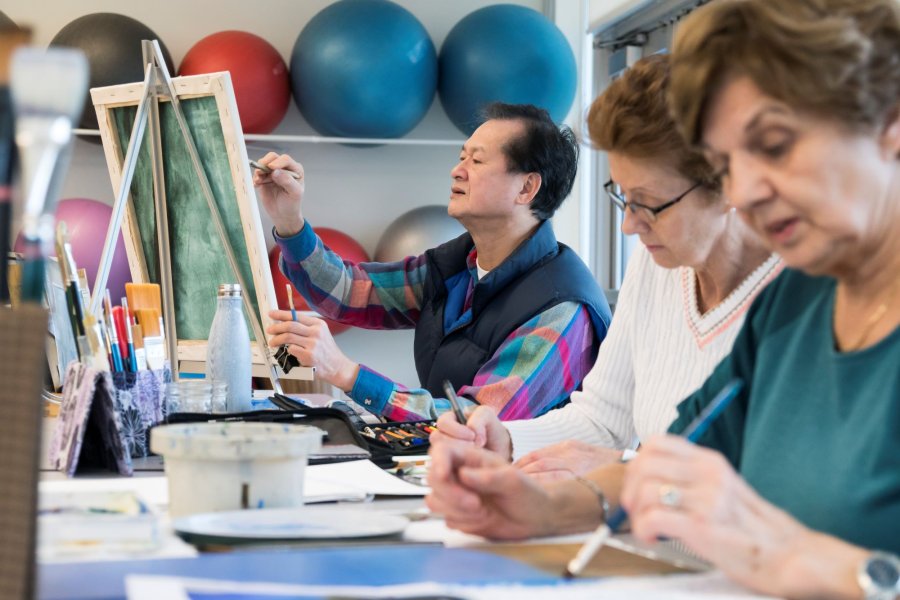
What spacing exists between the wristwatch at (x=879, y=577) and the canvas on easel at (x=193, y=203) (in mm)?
1631

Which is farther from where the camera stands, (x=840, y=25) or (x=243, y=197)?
(x=243, y=197)

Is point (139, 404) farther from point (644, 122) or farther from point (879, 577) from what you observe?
point (879, 577)

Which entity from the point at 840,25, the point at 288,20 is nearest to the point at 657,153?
the point at 840,25

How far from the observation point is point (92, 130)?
4383 millimetres

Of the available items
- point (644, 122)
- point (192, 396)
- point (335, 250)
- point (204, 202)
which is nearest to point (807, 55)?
point (644, 122)

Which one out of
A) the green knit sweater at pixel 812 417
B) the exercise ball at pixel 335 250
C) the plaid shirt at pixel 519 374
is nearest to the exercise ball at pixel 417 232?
the exercise ball at pixel 335 250

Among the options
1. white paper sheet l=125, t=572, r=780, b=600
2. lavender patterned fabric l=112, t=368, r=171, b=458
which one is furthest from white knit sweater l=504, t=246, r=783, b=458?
white paper sheet l=125, t=572, r=780, b=600

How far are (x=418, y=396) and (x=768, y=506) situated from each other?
1.43 m

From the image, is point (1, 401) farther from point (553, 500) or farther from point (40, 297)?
point (553, 500)

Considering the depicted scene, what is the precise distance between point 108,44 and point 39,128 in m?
3.80

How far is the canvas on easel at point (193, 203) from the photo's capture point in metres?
2.29

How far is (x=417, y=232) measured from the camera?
4.54 meters

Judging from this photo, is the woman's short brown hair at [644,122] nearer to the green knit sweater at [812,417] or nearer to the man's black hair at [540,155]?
the green knit sweater at [812,417]

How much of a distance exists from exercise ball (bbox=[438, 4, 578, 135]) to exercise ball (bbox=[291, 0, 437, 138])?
0.47 feet
